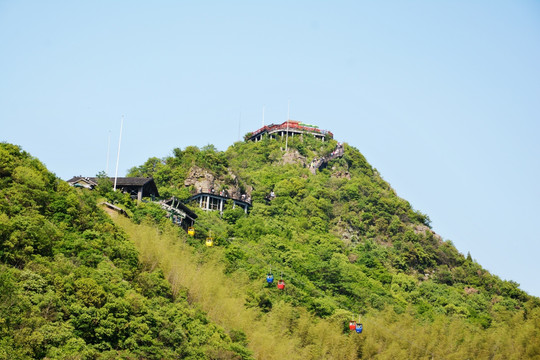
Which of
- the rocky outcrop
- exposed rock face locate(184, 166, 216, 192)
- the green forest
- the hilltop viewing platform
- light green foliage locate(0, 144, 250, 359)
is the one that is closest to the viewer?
light green foliage locate(0, 144, 250, 359)

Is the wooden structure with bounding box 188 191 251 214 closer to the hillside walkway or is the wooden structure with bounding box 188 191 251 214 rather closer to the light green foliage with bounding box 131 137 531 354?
the light green foliage with bounding box 131 137 531 354

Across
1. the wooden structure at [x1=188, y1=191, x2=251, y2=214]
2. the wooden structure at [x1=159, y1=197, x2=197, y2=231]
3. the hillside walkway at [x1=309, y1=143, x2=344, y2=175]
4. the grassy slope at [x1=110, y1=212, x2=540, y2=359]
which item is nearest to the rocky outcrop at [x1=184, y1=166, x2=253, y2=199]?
the wooden structure at [x1=188, y1=191, x2=251, y2=214]

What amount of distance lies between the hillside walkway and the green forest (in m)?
0.91

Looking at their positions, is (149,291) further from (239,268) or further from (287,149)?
(287,149)

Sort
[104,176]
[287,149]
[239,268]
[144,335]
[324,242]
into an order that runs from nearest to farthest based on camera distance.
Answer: [144,335] → [239,268] → [104,176] → [324,242] → [287,149]

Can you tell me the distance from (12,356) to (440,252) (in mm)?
53992

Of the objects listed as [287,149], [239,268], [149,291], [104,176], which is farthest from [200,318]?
[287,149]

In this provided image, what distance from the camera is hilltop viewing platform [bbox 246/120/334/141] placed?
99625 mm

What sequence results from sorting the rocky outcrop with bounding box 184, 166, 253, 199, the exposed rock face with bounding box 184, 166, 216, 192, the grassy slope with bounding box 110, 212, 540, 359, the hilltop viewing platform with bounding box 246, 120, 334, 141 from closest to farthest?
the grassy slope with bounding box 110, 212, 540, 359 < the exposed rock face with bounding box 184, 166, 216, 192 < the rocky outcrop with bounding box 184, 166, 253, 199 < the hilltop viewing platform with bounding box 246, 120, 334, 141

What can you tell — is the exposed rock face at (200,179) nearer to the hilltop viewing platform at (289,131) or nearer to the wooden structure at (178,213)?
the wooden structure at (178,213)

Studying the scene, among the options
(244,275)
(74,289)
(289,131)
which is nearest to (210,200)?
(244,275)

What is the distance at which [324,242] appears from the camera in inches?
2896

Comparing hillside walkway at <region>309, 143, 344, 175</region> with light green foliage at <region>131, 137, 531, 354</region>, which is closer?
light green foliage at <region>131, 137, 531, 354</region>

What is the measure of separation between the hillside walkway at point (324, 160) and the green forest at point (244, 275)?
0.91 m
